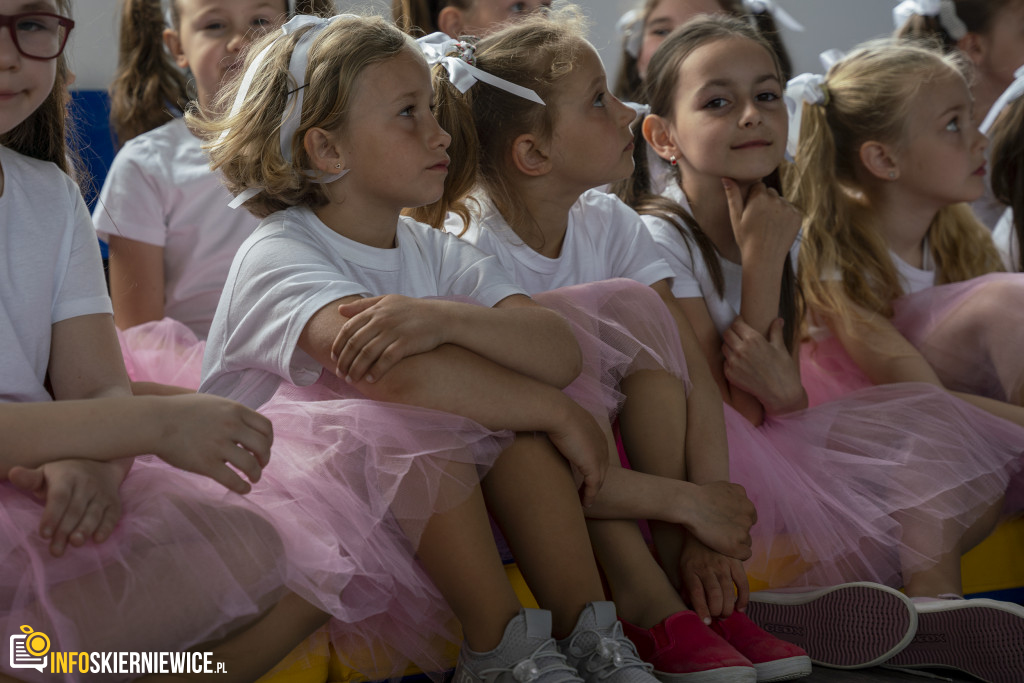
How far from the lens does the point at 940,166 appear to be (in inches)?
72.2

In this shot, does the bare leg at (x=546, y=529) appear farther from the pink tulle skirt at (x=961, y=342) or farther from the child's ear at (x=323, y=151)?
the pink tulle skirt at (x=961, y=342)

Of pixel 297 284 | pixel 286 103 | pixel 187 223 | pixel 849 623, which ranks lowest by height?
pixel 849 623

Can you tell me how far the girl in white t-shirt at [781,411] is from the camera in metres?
1.32

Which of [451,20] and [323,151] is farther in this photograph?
[451,20]

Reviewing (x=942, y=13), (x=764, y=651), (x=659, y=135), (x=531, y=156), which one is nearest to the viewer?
(x=764, y=651)

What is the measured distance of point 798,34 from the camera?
325 centimetres

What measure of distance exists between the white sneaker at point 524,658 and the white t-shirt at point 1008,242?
1339mm

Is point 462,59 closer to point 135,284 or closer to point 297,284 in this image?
point 297,284

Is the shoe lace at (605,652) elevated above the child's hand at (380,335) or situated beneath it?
situated beneath

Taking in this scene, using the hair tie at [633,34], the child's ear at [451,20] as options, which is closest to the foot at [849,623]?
the child's ear at [451,20]

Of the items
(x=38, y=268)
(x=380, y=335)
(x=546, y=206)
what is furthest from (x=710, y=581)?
(x=38, y=268)

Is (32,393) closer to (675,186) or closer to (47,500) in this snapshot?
(47,500)

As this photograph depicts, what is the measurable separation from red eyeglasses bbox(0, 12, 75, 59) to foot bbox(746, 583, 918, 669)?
3.27ft

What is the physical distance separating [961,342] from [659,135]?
1.85 feet
